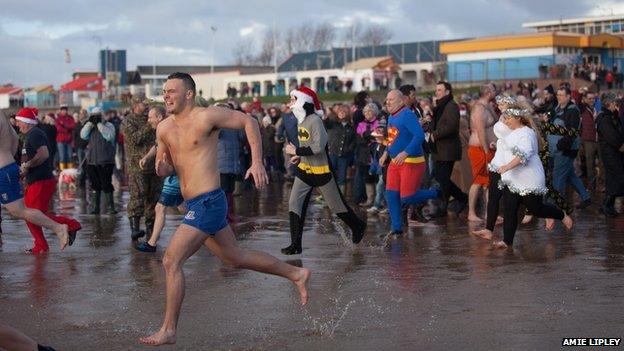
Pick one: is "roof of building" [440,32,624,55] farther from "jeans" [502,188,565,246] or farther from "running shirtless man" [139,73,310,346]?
"running shirtless man" [139,73,310,346]

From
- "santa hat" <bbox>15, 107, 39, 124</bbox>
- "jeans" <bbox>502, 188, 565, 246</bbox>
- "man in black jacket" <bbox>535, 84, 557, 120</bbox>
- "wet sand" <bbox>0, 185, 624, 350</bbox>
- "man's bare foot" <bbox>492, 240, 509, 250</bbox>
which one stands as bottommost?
"wet sand" <bbox>0, 185, 624, 350</bbox>

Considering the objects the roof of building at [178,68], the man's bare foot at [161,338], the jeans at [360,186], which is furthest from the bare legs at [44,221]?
the roof of building at [178,68]

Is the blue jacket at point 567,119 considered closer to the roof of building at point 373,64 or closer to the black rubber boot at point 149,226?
the black rubber boot at point 149,226

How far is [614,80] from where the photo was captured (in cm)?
4384

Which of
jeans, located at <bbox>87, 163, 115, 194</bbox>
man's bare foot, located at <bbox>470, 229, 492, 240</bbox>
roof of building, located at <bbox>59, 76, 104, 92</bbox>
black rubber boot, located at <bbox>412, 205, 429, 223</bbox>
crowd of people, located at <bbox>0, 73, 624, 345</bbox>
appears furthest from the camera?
roof of building, located at <bbox>59, 76, 104, 92</bbox>

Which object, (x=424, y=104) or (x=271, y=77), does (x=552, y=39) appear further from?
(x=424, y=104)

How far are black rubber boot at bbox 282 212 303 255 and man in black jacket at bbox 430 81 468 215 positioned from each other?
366 centimetres

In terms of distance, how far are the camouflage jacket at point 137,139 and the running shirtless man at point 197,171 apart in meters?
5.19

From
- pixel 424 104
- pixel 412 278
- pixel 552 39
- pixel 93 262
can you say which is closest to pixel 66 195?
pixel 424 104

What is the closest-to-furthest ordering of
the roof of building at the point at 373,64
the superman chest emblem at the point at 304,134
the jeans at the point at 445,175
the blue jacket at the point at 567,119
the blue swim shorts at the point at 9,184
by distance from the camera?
1. the blue swim shorts at the point at 9,184
2. the superman chest emblem at the point at 304,134
3. the jeans at the point at 445,175
4. the blue jacket at the point at 567,119
5. the roof of building at the point at 373,64

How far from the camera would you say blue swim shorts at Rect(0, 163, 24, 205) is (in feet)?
34.1

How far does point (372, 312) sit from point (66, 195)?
14014 mm

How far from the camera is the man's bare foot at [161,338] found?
6.58 metres

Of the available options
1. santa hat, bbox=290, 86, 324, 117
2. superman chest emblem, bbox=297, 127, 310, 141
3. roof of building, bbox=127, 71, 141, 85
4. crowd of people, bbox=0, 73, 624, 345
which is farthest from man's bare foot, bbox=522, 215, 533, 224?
roof of building, bbox=127, 71, 141, 85
